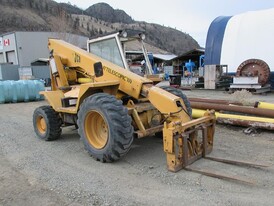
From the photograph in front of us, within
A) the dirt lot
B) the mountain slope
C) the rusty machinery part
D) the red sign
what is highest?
the mountain slope

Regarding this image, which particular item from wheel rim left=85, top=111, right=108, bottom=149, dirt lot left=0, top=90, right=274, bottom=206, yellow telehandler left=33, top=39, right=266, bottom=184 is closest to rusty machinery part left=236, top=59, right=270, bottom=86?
dirt lot left=0, top=90, right=274, bottom=206

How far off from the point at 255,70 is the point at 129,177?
12956 millimetres

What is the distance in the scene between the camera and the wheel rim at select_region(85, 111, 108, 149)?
212 inches

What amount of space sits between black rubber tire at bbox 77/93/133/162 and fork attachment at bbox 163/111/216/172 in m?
0.74

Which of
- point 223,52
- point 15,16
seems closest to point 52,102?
point 223,52

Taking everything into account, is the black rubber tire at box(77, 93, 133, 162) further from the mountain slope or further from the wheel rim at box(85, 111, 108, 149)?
the mountain slope

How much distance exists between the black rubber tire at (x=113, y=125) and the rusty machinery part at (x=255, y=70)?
12.3 metres

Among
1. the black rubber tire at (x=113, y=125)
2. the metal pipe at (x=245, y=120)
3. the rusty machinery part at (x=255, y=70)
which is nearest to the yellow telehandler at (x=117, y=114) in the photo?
the black rubber tire at (x=113, y=125)

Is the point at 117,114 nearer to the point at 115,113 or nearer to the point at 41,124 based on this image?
the point at 115,113

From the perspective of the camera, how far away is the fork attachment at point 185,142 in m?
4.43

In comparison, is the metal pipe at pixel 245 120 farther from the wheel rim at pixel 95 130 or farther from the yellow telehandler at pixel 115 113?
the wheel rim at pixel 95 130

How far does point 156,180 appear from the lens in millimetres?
4453

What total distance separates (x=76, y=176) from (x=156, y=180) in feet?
4.42

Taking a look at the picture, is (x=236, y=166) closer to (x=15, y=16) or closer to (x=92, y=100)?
(x=92, y=100)
